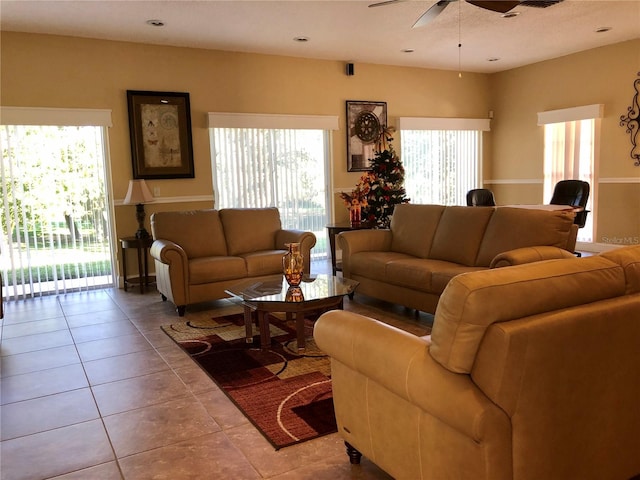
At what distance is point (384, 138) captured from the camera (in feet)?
23.0

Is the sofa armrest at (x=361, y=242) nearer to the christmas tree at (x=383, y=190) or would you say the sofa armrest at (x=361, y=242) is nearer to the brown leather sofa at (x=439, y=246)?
the brown leather sofa at (x=439, y=246)

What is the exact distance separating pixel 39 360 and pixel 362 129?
5370mm

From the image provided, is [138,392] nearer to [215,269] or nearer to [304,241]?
[215,269]

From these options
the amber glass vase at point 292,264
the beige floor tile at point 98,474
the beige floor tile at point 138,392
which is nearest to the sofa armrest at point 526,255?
the amber glass vase at point 292,264

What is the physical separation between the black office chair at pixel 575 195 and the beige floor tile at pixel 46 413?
18.2ft

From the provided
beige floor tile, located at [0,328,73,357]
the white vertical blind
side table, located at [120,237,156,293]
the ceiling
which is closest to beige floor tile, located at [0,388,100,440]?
beige floor tile, located at [0,328,73,357]

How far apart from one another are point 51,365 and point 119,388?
772mm

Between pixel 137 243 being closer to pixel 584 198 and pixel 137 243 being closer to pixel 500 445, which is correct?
pixel 500 445

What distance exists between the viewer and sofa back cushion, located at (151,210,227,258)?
5105mm

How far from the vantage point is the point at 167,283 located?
15.5 ft

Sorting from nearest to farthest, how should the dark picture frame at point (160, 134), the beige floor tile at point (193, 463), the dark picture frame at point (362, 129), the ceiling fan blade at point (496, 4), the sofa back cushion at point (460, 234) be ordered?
the beige floor tile at point (193, 463)
the ceiling fan blade at point (496, 4)
the sofa back cushion at point (460, 234)
the dark picture frame at point (160, 134)
the dark picture frame at point (362, 129)

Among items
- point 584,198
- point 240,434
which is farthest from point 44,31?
point 584,198

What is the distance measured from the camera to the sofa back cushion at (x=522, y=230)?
12.5 ft

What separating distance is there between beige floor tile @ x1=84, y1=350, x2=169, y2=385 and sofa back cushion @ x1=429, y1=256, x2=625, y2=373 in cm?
233
